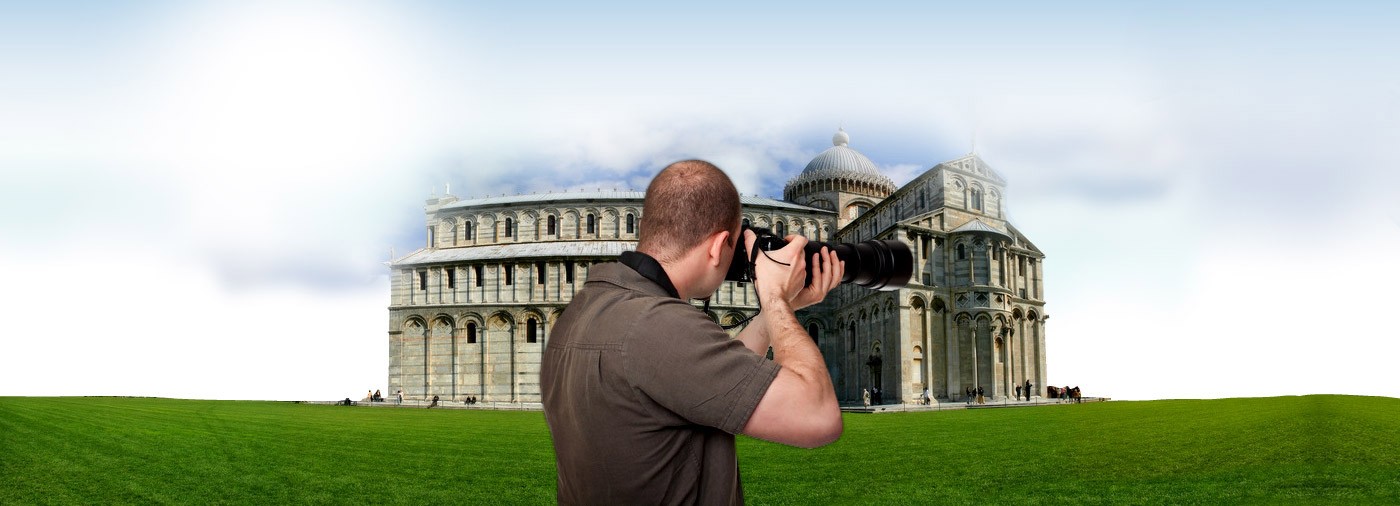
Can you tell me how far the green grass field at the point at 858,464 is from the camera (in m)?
7.82

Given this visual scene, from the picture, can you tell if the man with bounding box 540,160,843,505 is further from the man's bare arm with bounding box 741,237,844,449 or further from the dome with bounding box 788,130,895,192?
the dome with bounding box 788,130,895,192

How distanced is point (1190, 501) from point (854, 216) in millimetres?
39507

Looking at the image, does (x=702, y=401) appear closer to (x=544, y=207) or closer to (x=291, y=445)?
(x=291, y=445)

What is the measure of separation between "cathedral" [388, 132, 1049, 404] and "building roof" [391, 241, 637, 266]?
0.11 metres

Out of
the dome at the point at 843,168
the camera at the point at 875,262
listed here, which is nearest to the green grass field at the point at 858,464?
the camera at the point at 875,262

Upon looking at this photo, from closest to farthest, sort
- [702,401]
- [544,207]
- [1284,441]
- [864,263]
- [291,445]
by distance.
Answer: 1. [702,401]
2. [864,263]
3. [1284,441]
4. [291,445]
5. [544,207]

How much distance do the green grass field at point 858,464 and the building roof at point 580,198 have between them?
2963cm

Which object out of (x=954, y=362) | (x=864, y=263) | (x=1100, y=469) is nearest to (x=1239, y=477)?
(x=1100, y=469)

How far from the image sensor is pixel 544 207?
44656 mm

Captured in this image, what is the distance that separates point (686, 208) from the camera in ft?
6.23

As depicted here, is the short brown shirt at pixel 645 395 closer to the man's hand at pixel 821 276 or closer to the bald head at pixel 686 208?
the bald head at pixel 686 208

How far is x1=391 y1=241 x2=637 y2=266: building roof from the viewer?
40.4 meters

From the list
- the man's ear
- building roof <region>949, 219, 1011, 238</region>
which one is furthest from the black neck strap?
building roof <region>949, 219, 1011, 238</region>

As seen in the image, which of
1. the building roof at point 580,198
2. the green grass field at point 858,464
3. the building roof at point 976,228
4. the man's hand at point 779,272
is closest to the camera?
the man's hand at point 779,272
